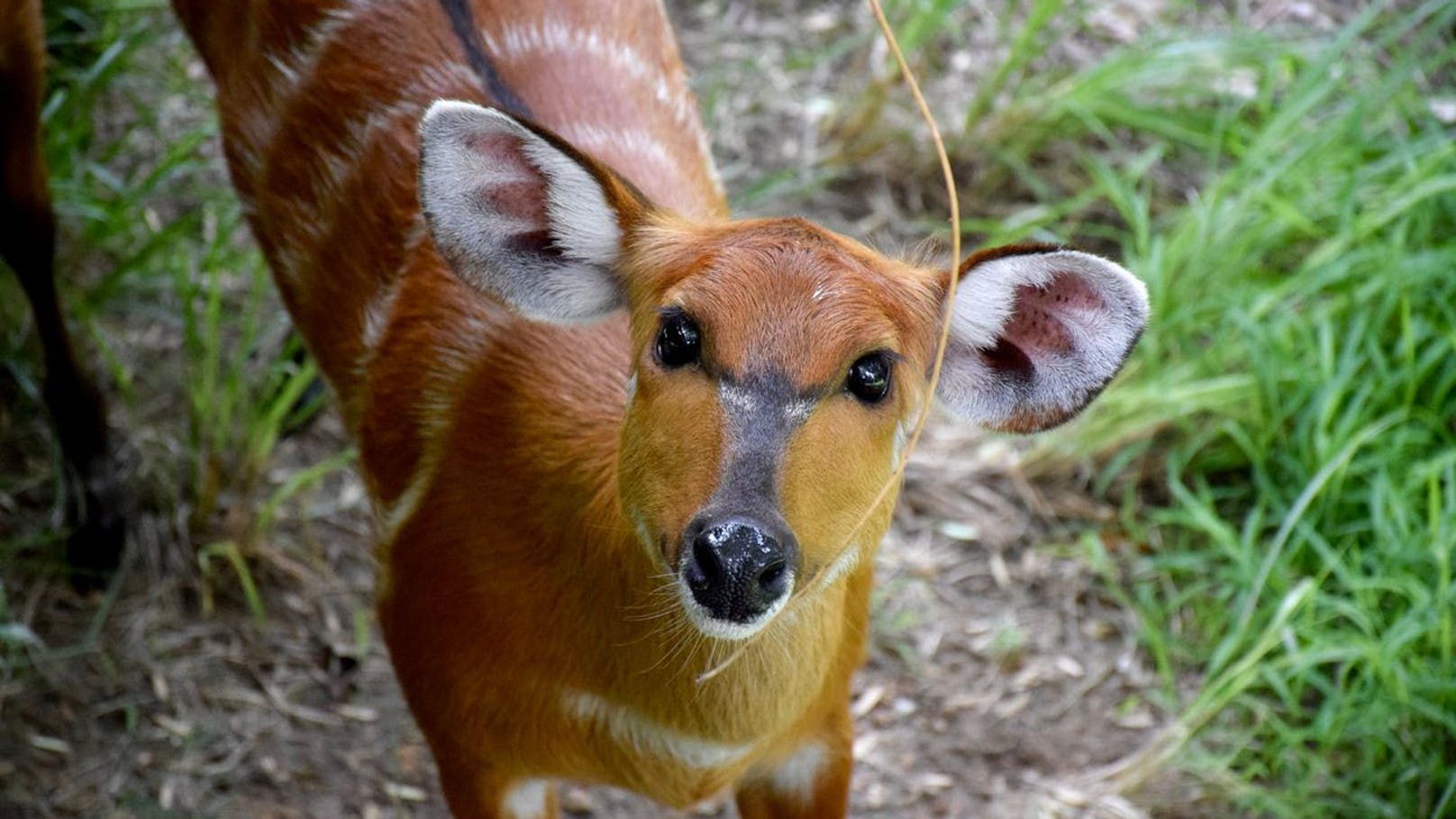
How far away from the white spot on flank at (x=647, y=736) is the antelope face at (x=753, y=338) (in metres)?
0.41

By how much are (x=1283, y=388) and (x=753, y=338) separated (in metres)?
2.49

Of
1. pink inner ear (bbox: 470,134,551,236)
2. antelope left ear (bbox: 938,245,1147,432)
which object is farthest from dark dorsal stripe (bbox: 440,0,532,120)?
antelope left ear (bbox: 938,245,1147,432)

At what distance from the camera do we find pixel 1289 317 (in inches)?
175

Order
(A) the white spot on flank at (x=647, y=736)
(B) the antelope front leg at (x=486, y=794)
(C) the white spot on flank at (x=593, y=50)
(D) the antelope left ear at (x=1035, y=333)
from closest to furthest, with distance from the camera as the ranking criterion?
(D) the antelope left ear at (x=1035, y=333) < (A) the white spot on flank at (x=647, y=736) < (B) the antelope front leg at (x=486, y=794) < (C) the white spot on flank at (x=593, y=50)

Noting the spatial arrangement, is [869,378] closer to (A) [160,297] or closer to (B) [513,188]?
(B) [513,188]

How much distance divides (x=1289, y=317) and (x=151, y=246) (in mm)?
2780

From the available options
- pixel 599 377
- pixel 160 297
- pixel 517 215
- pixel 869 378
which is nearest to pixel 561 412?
pixel 599 377

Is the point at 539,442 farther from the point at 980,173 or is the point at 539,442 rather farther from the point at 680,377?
the point at 980,173

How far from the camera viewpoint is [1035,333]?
8.49 feet

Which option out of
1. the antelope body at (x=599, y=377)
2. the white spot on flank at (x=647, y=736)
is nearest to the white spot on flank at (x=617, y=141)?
the antelope body at (x=599, y=377)

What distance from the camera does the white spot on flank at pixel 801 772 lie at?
3.01 m

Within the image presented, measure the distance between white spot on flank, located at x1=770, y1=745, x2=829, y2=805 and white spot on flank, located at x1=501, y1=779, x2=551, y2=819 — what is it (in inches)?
16.0

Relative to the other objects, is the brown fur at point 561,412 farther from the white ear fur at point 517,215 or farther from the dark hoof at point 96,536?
the dark hoof at point 96,536

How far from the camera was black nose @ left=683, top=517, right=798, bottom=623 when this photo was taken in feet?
7.04
